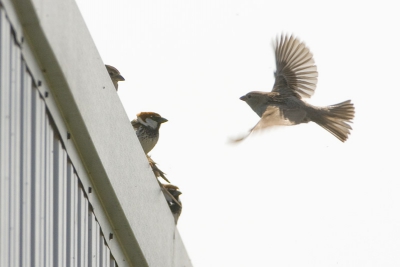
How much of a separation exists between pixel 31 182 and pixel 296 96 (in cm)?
657

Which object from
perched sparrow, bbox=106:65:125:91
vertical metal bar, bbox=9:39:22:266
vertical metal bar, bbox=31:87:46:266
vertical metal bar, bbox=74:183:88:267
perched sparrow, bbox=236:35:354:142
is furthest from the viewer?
perched sparrow, bbox=236:35:354:142

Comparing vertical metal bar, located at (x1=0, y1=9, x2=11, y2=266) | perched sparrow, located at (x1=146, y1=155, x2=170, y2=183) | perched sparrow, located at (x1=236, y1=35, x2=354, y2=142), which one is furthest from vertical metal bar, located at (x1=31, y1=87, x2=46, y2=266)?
perched sparrow, located at (x1=236, y1=35, x2=354, y2=142)

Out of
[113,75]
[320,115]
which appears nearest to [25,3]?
[113,75]

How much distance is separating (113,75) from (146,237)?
86.5 inches

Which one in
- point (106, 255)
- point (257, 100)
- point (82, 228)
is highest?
point (257, 100)

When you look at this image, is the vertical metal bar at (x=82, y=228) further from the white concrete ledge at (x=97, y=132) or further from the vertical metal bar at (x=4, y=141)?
the vertical metal bar at (x=4, y=141)

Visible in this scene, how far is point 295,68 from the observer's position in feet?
37.4

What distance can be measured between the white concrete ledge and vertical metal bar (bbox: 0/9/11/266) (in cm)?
26

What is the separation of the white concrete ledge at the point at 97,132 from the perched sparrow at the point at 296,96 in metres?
3.32

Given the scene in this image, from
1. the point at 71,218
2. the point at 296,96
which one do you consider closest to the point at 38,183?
the point at 71,218

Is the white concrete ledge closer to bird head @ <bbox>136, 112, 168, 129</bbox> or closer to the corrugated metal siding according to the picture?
the corrugated metal siding

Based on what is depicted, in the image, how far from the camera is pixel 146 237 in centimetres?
740

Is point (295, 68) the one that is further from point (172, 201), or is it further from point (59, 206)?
point (59, 206)

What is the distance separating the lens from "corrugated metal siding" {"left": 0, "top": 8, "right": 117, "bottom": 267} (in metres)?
4.76
